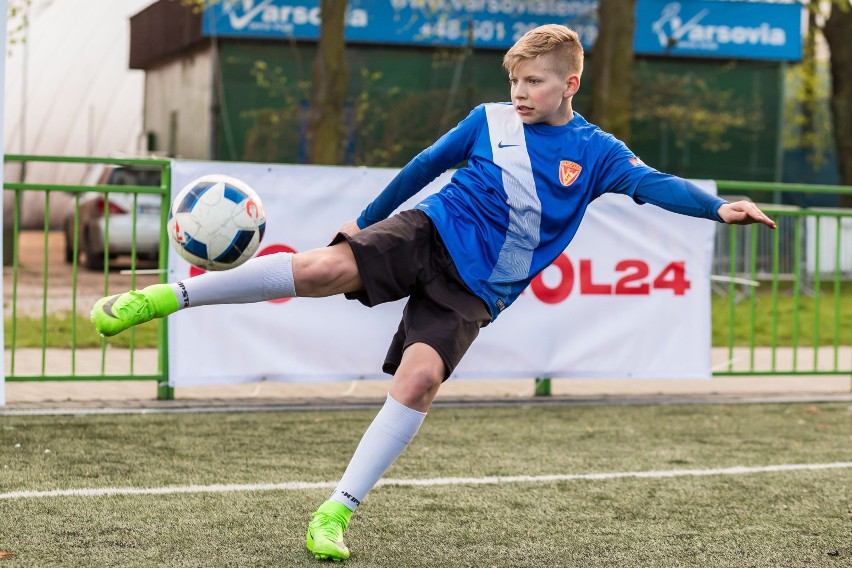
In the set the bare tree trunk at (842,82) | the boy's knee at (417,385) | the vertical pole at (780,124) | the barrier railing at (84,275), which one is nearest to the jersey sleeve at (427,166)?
the boy's knee at (417,385)

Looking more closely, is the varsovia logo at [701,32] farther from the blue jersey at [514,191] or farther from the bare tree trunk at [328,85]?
the blue jersey at [514,191]

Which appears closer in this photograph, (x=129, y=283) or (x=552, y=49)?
(x=552, y=49)

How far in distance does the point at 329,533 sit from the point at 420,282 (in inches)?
34.8

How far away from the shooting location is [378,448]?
171 inches

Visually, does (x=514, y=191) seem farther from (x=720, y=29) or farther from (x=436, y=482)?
(x=720, y=29)

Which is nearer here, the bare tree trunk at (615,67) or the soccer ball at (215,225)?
the soccer ball at (215,225)

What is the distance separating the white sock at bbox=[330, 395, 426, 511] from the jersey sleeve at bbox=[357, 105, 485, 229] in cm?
69

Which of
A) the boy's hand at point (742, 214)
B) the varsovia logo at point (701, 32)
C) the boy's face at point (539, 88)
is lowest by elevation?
the boy's hand at point (742, 214)

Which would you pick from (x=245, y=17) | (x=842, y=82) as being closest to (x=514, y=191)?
(x=245, y=17)

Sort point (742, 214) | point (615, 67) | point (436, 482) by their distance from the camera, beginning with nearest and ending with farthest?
1. point (742, 214)
2. point (436, 482)
3. point (615, 67)

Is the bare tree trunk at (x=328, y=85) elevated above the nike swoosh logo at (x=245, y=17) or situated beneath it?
situated beneath

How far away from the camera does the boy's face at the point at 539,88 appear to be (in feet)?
14.5

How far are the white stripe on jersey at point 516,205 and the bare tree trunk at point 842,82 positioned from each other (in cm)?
2119

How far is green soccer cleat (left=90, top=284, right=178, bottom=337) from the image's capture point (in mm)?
3980
